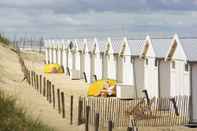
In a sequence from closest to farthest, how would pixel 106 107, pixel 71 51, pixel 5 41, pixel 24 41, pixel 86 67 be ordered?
pixel 106 107 → pixel 86 67 → pixel 71 51 → pixel 5 41 → pixel 24 41

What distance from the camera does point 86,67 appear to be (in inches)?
1902

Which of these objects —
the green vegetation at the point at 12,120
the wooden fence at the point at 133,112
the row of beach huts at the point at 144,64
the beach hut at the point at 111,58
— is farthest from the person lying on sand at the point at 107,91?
the green vegetation at the point at 12,120

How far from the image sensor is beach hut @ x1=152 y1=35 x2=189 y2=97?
2425 centimetres

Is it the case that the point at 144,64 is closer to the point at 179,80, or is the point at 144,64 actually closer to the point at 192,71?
the point at 179,80

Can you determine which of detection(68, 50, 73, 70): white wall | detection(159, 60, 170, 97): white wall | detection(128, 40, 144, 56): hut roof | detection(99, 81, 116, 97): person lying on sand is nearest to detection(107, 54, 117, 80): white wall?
detection(99, 81, 116, 97): person lying on sand

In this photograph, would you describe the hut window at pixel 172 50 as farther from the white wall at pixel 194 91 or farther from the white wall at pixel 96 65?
the white wall at pixel 96 65

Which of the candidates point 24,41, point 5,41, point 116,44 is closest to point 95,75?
point 116,44

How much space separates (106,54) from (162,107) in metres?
16.1

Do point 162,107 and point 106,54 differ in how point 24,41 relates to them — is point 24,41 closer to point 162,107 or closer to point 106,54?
point 106,54

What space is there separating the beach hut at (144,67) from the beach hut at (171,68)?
0.38 m

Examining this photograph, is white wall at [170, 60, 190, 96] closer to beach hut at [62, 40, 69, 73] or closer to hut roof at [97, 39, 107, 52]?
hut roof at [97, 39, 107, 52]

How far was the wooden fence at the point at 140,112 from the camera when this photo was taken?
21078 millimetres

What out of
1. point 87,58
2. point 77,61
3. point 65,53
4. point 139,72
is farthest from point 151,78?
point 65,53

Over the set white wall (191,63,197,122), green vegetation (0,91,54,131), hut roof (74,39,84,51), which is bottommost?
green vegetation (0,91,54,131)
